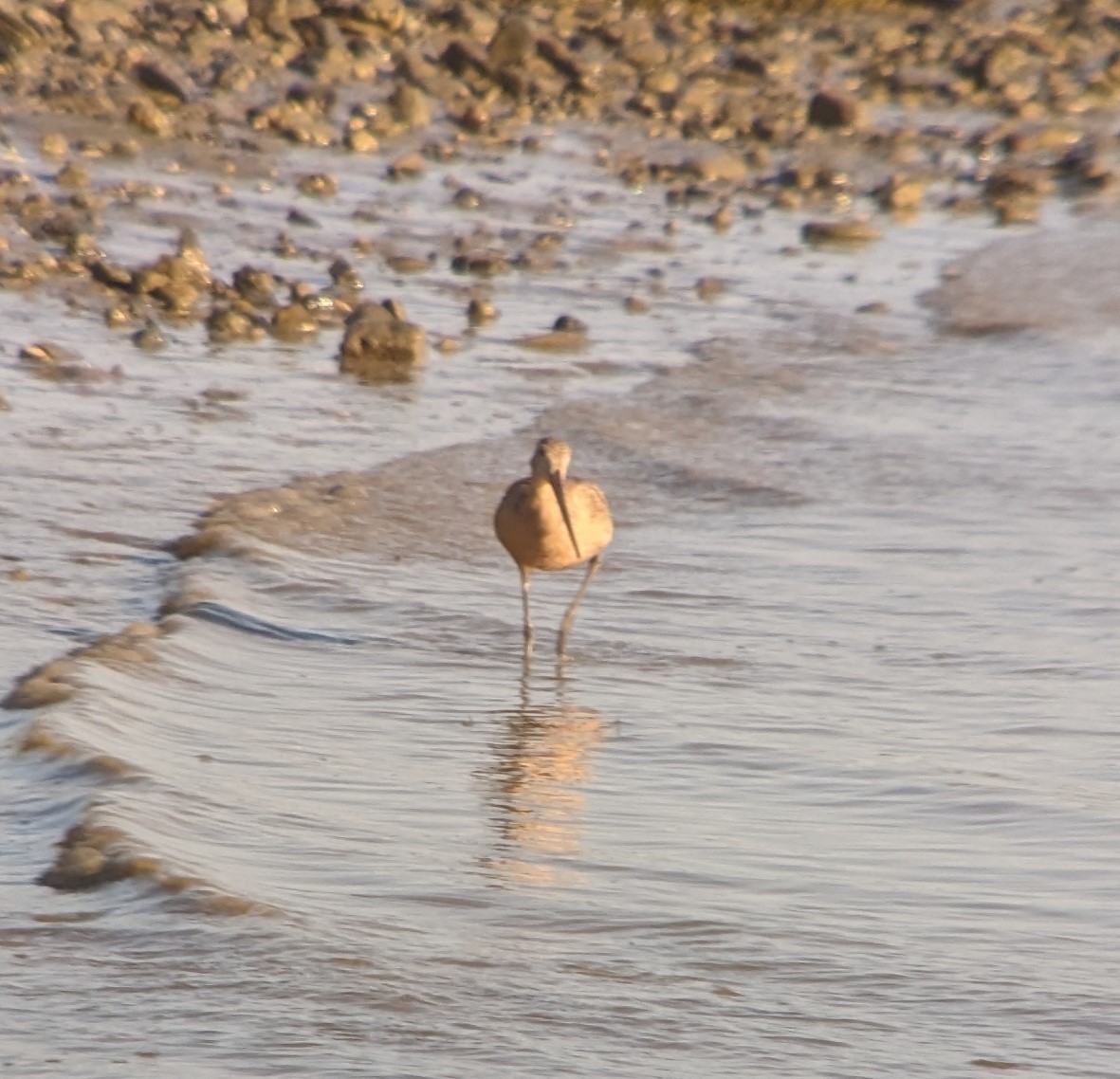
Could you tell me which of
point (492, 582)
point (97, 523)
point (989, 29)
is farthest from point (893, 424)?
point (989, 29)

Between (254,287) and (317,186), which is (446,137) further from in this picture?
(254,287)

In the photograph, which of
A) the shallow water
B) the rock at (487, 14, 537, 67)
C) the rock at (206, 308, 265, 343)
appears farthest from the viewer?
the rock at (487, 14, 537, 67)

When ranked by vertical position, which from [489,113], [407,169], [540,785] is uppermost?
[489,113]

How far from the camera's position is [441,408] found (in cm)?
1212

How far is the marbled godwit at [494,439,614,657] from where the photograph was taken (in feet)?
29.4

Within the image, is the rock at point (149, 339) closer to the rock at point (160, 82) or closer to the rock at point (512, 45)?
the rock at point (160, 82)

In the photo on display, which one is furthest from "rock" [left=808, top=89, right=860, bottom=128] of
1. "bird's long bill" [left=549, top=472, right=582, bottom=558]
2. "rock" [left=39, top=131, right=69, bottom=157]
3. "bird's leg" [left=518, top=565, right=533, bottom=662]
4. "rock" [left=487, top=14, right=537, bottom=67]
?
"bird's long bill" [left=549, top=472, right=582, bottom=558]

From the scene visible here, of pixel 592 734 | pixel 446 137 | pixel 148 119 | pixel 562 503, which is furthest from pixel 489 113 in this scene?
pixel 592 734

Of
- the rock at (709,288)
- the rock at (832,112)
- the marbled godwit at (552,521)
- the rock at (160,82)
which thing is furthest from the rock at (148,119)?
the marbled godwit at (552,521)

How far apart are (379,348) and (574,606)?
12.9ft

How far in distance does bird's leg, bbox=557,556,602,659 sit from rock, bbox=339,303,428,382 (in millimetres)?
3176

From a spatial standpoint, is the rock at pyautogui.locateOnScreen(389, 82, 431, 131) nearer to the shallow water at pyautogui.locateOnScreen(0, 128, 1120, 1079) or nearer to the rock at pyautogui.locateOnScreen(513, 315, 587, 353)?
the rock at pyautogui.locateOnScreen(513, 315, 587, 353)

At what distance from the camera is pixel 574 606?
29.6 feet

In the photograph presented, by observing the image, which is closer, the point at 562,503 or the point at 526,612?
the point at 526,612
